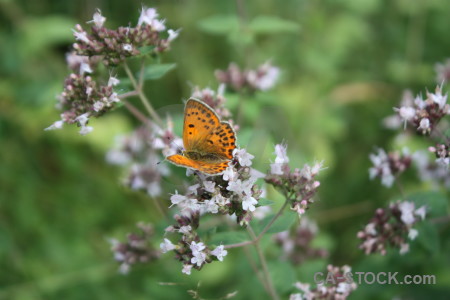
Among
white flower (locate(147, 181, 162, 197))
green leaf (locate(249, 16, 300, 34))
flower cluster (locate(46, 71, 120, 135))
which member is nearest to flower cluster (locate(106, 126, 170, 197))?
white flower (locate(147, 181, 162, 197))

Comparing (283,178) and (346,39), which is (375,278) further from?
(346,39)

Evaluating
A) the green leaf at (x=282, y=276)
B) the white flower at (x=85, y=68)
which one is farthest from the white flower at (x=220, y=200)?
the white flower at (x=85, y=68)

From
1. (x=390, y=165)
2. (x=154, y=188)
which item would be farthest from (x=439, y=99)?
(x=154, y=188)

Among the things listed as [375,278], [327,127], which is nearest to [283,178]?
[375,278]

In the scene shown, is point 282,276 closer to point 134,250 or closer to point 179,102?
point 134,250

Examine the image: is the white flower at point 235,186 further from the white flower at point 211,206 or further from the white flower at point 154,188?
the white flower at point 154,188
